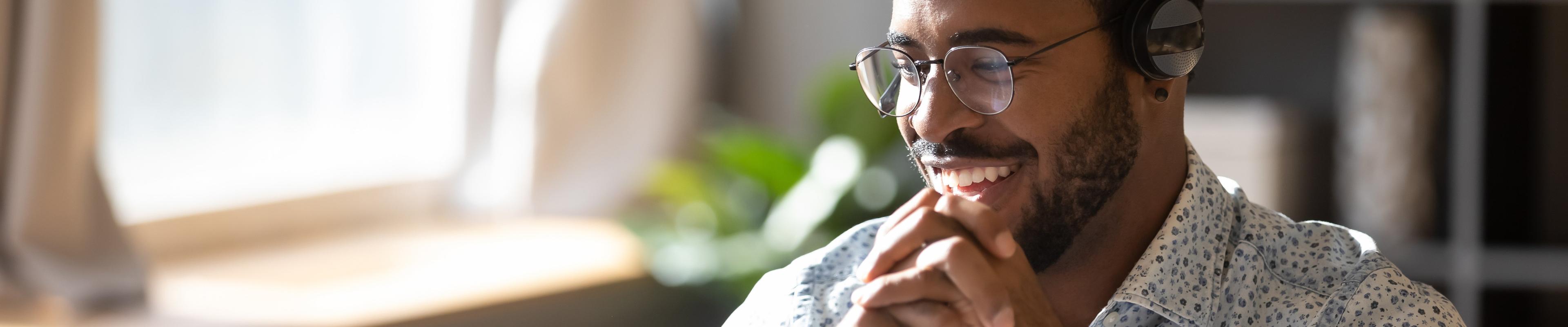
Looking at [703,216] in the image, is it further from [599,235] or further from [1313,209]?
[1313,209]

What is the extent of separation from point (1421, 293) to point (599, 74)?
7.70ft

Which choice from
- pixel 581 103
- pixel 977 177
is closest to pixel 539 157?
pixel 581 103

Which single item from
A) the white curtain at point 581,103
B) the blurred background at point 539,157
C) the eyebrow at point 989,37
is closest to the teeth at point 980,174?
the eyebrow at point 989,37

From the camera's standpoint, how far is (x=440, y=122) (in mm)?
2967

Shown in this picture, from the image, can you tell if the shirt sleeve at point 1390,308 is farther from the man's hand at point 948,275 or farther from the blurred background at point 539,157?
the blurred background at point 539,157

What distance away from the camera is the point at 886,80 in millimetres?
1213

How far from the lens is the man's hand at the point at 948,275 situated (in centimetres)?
88

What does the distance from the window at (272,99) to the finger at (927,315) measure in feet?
5.15

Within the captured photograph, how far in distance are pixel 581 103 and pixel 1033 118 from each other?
6.98ft

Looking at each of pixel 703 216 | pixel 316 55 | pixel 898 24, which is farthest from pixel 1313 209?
pixel 316 55

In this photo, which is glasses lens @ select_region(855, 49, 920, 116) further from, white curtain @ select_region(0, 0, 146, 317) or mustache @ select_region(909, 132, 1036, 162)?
white curtain @ select_region(0, 0, 146, 317)

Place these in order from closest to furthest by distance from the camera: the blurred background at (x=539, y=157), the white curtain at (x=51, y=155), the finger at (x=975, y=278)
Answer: the finger at (x=975, y=278), the white curtain at (x=51, y=155), the blurred background at (x=539, y=157)

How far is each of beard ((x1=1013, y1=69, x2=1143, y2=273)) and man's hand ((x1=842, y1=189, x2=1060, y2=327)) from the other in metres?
0.16

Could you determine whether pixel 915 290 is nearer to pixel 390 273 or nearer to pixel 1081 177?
pixel 1081 177
